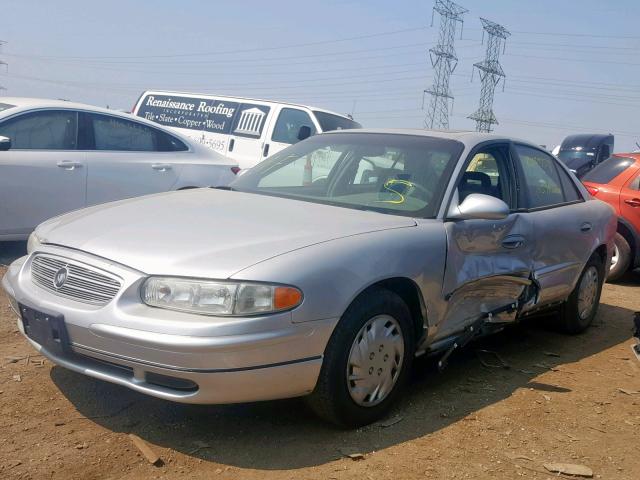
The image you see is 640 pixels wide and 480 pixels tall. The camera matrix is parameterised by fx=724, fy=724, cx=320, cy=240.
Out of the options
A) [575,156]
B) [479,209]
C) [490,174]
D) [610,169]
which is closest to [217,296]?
[479,209]

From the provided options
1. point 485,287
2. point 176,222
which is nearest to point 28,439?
point 176,222

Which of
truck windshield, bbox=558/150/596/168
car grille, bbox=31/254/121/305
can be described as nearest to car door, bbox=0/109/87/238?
car grille, bbox=31/254/121/305

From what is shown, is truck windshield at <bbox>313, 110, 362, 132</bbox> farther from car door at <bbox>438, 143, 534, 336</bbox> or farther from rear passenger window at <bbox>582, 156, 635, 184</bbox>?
car door at <bbox>438, 143, 534, 336</bbox>

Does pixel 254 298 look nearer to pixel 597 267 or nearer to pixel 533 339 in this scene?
pixel 533 339

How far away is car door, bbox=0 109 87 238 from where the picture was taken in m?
6.49

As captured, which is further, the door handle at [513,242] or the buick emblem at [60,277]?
the door handle at [513,242]

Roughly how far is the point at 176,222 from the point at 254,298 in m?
0.81

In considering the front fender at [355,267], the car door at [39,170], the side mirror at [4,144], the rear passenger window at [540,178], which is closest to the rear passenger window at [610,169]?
the rear passenger window at [540,178]

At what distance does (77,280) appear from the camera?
3342 mm

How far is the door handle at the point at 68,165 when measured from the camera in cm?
677

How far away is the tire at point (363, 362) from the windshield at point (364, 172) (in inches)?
28.1

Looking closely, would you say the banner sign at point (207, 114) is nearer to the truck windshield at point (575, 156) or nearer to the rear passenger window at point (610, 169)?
the rear passenger window at point (610, 169)

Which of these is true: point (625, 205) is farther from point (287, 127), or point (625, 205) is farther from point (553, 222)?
point (287, 127)

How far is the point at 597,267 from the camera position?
19.5 ft
